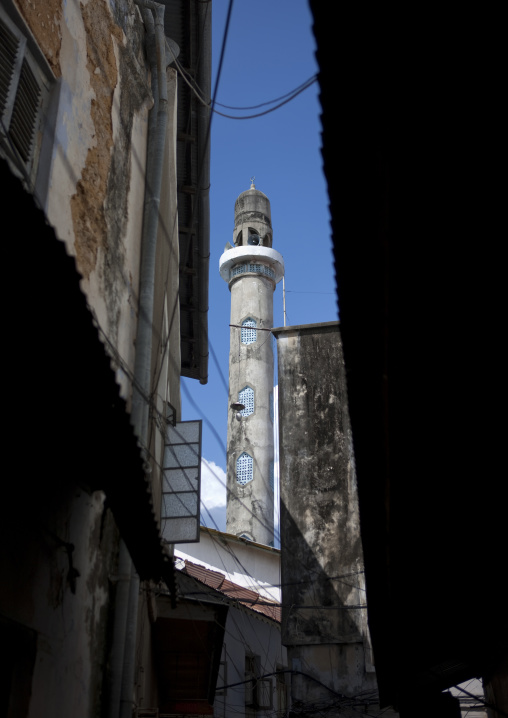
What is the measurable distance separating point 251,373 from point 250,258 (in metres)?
5.41

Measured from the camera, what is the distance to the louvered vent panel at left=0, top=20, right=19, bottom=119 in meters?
4.91

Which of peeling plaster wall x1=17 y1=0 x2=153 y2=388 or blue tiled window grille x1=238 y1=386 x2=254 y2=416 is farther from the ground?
blue tiled window grille x1=238 y1=386 x2=254 y2=416

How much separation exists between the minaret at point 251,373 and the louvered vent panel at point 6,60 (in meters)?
23.9

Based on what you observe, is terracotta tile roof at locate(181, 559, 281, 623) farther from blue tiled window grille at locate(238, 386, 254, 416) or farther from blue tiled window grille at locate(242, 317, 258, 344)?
blue tiled window grille at locate(242, 317, 258, 344)

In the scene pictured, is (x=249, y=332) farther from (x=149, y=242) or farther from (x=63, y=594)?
(x=63, y=594)

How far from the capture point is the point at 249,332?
1299 inches

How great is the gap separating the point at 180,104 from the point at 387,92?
9974 millimetres

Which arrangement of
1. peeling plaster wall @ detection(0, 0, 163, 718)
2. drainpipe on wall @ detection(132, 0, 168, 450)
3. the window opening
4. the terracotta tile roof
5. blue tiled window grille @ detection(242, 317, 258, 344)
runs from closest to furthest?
peeling plaster wall @ detection(0, 0, 163, 718) → the window opening → drainpipe on wall @ detection(132, 0, 168, 450) → the terracotta tile roof → blue tiled window grille @ detection(242, 317, 258, 344)

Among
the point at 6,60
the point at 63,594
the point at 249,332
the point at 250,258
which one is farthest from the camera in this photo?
the point at 250,258

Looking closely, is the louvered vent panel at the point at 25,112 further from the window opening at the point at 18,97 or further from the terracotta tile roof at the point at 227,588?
the terracotta tile roof at the point at 227,588

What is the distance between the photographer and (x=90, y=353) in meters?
3.33

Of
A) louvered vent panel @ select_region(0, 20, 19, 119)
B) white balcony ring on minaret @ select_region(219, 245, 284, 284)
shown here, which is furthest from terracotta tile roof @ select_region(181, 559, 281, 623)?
white balcony ring on minaret @ select_region(219, 245, 284, 284)

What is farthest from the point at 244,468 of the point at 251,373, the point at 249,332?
the point at 249,332

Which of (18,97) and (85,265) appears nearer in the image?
(18,97)
